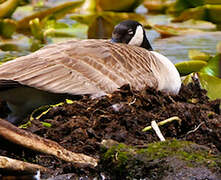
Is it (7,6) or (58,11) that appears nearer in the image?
(7,6)

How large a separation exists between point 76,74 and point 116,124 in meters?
0.80

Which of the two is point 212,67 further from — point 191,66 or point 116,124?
point 116,124

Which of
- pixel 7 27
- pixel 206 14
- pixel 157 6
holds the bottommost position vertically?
pixel 157 6

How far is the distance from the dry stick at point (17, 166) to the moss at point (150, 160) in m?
0.56

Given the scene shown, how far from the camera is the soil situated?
16.0ft

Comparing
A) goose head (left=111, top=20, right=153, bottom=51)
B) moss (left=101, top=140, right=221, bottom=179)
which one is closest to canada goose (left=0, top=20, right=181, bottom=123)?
goose head (left=111, top=20, right=153, bottom=51)

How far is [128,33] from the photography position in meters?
6.95

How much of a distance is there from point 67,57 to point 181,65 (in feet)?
6.31

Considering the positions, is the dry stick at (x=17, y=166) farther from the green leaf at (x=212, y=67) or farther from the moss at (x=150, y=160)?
the green leaf at (x=212, y=67)

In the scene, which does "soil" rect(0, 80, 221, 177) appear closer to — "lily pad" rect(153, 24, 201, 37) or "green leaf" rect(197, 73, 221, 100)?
"green leaf" rect(197, 73, 221, 100)

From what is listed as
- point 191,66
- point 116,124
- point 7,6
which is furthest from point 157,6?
point 116,124

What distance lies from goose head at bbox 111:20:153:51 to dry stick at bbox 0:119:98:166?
2253mm

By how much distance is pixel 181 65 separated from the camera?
286 inches

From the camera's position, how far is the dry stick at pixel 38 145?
4.73 m
